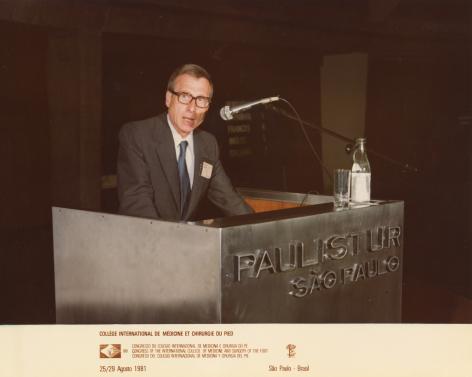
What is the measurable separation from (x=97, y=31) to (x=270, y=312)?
3.28 m

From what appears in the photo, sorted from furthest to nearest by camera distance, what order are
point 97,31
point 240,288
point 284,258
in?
point 97,31, point 284,258, point 240,288

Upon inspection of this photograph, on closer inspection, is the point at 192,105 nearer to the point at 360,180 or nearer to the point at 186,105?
the point at 186,105

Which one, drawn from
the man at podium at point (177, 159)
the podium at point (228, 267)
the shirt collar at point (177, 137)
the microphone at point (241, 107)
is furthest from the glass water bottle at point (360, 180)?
the shirt collar at point (177, 137)

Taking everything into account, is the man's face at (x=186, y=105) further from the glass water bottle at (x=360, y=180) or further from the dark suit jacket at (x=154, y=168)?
the glass water bottle at (x=360, y=180)

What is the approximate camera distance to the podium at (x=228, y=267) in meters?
1.91

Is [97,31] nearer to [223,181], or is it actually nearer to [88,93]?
[88,93]

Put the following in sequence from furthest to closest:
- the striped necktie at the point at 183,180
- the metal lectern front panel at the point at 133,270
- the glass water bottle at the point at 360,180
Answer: the striped necktie at the point at 183,180 → the glass water bottle at the point at 360,180 → the metal lectern front panel at the point at 133,270

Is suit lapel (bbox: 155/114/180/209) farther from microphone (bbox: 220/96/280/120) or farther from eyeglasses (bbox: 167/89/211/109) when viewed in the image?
microphone (bbox: 220/96/280/120)

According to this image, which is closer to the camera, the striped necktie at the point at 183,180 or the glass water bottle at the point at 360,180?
the glass water bottle at the point at 360,180

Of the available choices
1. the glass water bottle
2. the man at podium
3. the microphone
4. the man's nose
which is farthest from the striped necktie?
the glass water bottle

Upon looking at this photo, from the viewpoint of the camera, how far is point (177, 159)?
2.78m

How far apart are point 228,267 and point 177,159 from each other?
1.02 m

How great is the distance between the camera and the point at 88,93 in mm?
4680

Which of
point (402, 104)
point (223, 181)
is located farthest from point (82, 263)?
point (402, 104)
